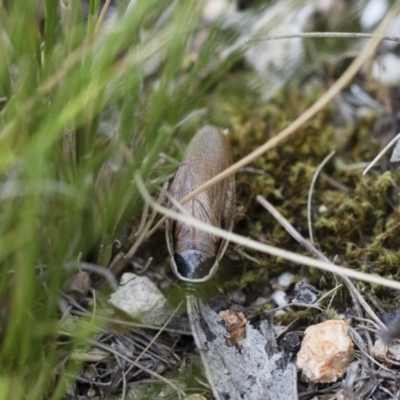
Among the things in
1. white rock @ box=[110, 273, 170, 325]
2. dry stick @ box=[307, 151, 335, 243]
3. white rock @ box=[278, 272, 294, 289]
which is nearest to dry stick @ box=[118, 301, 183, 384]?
white rock @ box=[110, 273, 170, 325]

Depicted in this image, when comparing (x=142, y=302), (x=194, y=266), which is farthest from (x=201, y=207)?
(x=142, y=302)

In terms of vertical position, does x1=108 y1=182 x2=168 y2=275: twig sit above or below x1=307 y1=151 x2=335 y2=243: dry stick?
above

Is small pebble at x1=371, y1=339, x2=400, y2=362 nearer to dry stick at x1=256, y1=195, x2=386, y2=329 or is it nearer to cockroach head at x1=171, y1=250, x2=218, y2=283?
dry stick at x1=256, y1=195, x2=386, y2=329

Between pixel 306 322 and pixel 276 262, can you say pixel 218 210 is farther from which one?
pixel 306 322

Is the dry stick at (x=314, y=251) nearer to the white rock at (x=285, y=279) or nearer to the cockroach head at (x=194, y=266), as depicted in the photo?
the white rock at (x=285, y=279)

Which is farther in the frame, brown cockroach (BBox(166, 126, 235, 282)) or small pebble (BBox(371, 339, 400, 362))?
brown cockroach (BBox(166, 126, 235, 282))

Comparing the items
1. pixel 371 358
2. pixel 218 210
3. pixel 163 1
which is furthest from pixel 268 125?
pixel 371 358

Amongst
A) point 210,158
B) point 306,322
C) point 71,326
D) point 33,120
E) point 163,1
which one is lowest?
point 306,322

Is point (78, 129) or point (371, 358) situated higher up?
point (78, 129)
